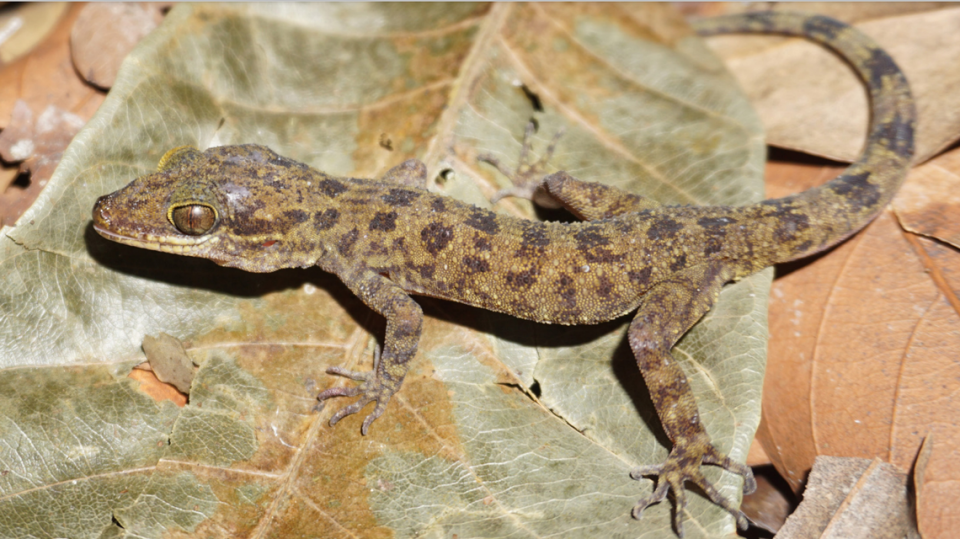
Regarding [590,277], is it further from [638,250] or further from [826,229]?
[826,229]

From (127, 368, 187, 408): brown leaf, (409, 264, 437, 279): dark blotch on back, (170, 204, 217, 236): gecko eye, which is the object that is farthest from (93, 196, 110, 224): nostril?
(409, 264, 437, 279): dark blotch on back

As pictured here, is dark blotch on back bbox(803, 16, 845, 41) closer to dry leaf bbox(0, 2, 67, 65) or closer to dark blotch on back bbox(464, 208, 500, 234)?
dark blotch on back bbox(464, 208, 500, 234)

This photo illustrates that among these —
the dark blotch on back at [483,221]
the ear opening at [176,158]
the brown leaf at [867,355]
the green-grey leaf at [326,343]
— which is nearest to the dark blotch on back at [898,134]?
the brown leaf at [867,355]

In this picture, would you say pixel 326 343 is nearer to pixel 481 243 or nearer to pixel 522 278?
pixel 481 243

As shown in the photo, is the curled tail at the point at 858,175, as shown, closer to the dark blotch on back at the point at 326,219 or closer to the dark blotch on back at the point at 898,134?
the dark blotch on back at the point at 898,134

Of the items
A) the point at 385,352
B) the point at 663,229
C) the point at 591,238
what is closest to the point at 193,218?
the point at 385,352
